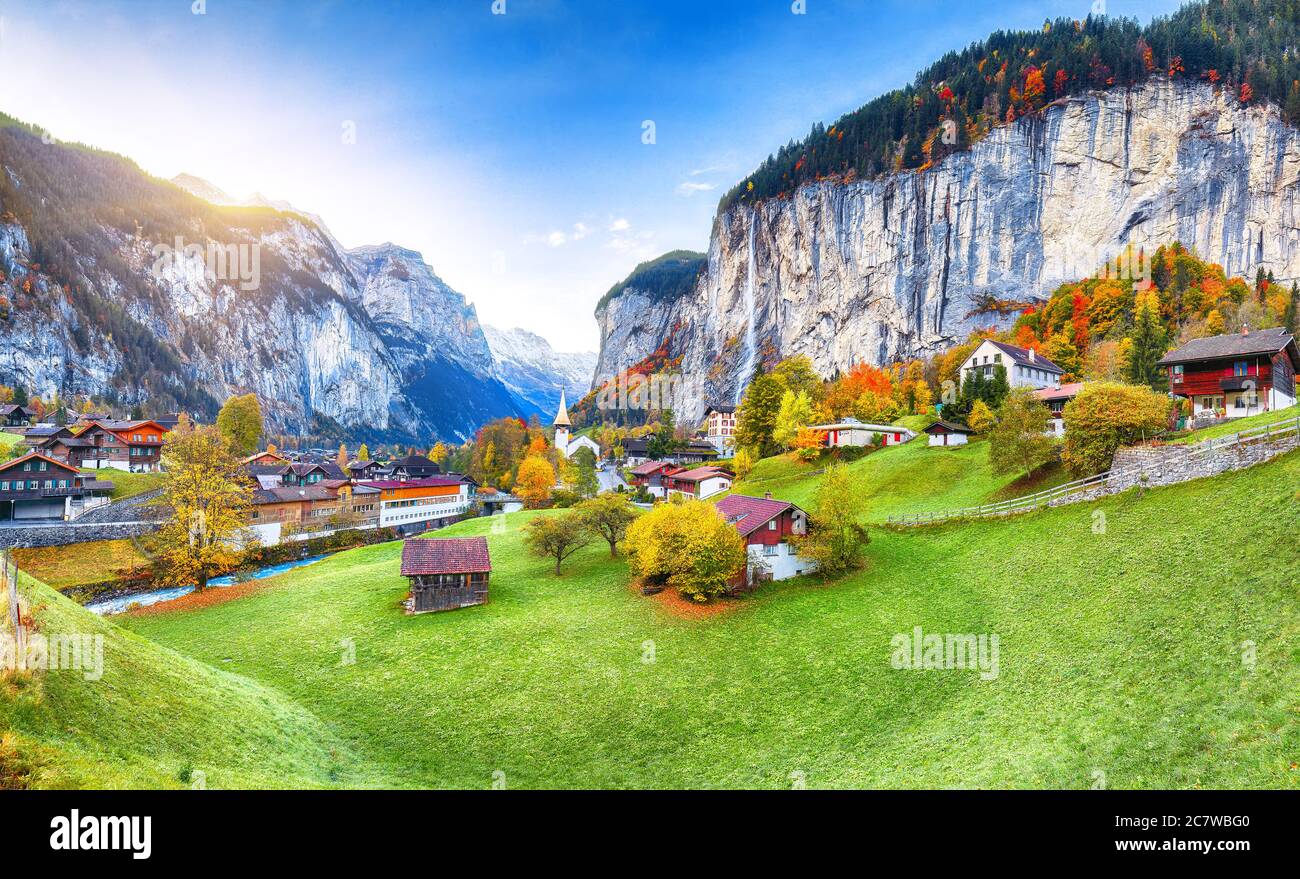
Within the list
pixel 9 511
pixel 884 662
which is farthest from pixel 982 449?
pixel 9 511

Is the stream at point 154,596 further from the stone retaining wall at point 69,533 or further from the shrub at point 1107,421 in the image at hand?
the shrub at point 1107,421

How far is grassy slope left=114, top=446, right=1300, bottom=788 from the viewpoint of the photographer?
40.4 feet

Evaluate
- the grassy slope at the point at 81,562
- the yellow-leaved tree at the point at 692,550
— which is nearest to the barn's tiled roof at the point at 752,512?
the yellow-leaved tree at the point at 692,550

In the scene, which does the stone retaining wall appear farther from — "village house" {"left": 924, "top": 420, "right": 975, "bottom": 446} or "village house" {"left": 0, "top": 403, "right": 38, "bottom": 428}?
"village house" {"left": 924, "top": 420, "right": 975, "bottom": 446}

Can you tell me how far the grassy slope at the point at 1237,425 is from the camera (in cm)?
2738

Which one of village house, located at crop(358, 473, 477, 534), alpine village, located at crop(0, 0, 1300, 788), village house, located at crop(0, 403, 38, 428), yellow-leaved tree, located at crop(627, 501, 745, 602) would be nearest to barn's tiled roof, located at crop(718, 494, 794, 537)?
alpine village, located at crop(0, 0, 1300, 788)

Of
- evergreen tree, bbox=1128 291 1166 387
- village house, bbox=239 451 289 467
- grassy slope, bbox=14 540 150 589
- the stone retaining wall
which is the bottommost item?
grassy slope, bbox=14 540 150 589

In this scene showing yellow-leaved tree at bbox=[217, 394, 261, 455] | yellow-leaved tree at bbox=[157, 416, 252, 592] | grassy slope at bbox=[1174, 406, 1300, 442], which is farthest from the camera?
yellow-leaved tree at bbox=[217, 394, 261, 455]

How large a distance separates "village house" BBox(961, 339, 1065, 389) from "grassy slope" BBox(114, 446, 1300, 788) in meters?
39.6

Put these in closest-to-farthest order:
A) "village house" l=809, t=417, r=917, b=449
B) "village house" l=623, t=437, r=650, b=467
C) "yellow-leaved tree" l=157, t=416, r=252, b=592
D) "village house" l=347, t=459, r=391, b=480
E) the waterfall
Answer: "yellow-leaved tree" l=157, t=416, r=252, b=592 → "village house" l=809, t=417, r=917, b=449 → "village house" l=347, t=459, r=391, b=480 → "village house" l=623, t=437, r=650, b=467 → the waterfall

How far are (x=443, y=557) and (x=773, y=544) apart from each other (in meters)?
20.5

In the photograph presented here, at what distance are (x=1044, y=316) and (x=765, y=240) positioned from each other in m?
90.6

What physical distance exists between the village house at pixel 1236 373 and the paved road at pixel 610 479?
61.2m

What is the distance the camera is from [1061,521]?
85.9 feet
